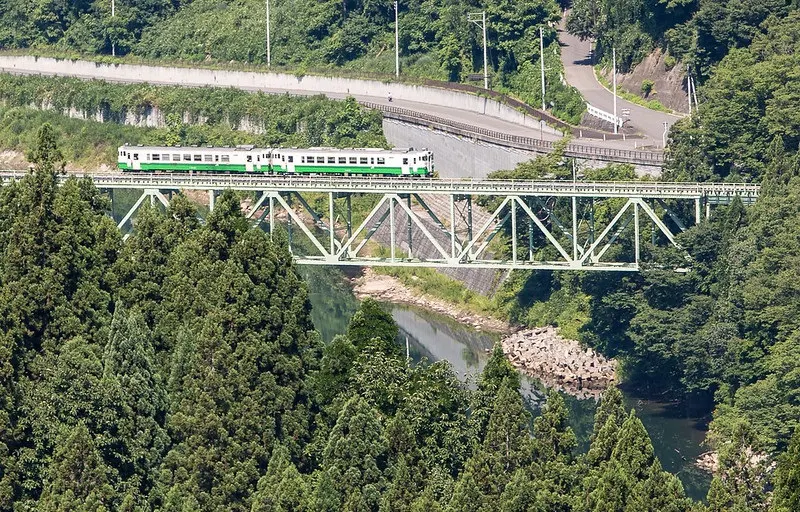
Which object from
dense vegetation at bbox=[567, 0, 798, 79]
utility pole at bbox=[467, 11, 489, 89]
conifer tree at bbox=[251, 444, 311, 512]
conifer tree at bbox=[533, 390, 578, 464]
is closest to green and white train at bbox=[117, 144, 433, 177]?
dense vegetation at bbox=[567, 0, 798, 79]

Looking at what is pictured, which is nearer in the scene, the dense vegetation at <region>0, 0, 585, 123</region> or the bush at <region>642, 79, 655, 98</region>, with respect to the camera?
the bush at <region>642, 79, 655, 98</region>

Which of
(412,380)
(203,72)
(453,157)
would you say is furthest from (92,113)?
(412,380)

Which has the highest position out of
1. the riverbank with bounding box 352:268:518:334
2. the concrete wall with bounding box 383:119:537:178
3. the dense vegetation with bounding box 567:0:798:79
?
the dense vegetation with bounding box 567:0:798:79

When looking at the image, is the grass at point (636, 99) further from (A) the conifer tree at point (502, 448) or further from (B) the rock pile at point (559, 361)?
(A) the conifer tree at point (502, 448)

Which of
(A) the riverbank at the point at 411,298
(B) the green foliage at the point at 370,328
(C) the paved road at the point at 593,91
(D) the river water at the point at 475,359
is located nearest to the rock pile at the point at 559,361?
(D) the river water at the point at 475,359

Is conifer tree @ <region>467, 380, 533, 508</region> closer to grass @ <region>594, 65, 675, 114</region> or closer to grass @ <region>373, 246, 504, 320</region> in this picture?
grass @ <region>373, 246, 504, 320</region>

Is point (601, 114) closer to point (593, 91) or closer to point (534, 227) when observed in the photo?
point (593, 91)

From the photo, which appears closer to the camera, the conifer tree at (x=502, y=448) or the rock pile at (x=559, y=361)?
the conifer tree at (x=502, y=448)
